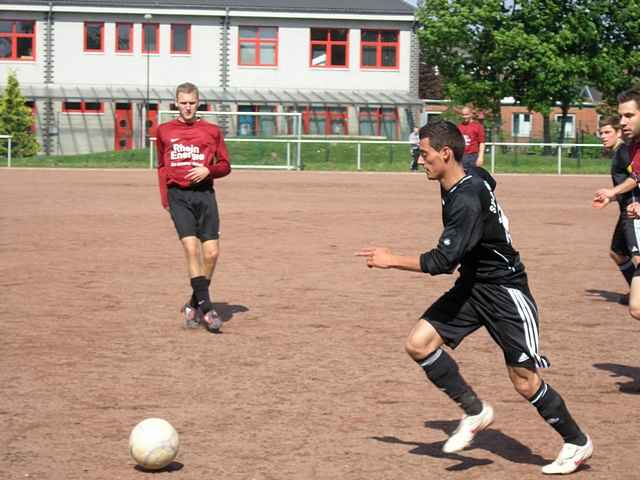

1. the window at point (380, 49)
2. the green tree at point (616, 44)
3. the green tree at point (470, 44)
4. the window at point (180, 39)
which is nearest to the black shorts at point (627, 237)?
the green tree at point (616, 44)

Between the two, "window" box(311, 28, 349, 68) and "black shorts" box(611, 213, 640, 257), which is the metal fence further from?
"black shorts" box(611, 213, 640, 257)

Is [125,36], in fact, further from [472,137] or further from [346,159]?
[472,137]

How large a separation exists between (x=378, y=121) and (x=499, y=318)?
52090 mm

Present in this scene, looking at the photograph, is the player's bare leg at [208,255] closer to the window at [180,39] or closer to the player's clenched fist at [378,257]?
the player's clenched fist at [378,257]

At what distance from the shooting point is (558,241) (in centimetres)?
1739

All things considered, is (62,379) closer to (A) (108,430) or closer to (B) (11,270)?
(A) (108,430)

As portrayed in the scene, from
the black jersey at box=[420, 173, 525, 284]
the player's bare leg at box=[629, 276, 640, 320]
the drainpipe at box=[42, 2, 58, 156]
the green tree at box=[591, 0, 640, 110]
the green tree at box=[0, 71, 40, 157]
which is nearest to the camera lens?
the black jersey at box=[420, 173, 525, 284]

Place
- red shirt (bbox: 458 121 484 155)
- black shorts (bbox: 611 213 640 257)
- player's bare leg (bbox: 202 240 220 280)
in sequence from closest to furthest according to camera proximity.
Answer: black shorts (bbox: 611 213 640 257) → player's bare leg (bbox: 202 240 220 280) → red shirt (bbox: 458 121 484 155)

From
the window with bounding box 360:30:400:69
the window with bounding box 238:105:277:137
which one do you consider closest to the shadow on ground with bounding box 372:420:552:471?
the window with bounding box 238:105:277:137

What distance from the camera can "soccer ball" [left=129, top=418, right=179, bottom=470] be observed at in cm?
570

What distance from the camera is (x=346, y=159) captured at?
42.4 metres

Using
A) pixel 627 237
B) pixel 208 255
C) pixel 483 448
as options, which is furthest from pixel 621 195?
pixel 483 448

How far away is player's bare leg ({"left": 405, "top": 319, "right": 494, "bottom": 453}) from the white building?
163 ft

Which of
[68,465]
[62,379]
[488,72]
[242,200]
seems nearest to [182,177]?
[62,379]
